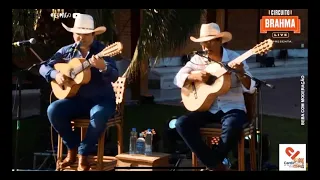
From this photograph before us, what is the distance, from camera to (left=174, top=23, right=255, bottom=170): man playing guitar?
454cm

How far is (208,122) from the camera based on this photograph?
4625 millimetres

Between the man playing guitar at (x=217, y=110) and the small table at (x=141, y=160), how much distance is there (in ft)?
0.99

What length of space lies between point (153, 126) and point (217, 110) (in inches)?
23.0

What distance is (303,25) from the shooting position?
4.72 metres

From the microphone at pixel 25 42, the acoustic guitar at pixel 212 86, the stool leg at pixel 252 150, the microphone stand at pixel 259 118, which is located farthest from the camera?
the microphone at pixel 25 42

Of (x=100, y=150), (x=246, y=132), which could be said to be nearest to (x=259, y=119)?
(x=246, y=132)

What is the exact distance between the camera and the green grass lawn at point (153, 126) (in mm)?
4766

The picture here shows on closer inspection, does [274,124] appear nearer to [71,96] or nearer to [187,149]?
[187,149]

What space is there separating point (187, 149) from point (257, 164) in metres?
0.63

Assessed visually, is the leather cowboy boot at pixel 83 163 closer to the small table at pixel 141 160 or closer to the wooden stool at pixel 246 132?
the small table at pixel 141 160

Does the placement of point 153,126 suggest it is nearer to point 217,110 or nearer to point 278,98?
point 217,110

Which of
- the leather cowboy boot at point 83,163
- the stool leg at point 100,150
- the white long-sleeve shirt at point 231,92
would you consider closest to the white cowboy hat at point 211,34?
the white long-sleeve shirt at point 231,92

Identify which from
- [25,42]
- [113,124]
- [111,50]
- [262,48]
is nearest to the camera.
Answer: [262,48]
